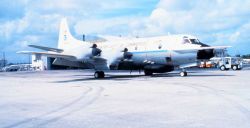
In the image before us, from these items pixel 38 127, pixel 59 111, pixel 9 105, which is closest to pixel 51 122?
pixel 38 127

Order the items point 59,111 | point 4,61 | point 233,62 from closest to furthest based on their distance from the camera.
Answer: point 59,111
point 233,62
point 4,61

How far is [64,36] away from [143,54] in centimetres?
1006

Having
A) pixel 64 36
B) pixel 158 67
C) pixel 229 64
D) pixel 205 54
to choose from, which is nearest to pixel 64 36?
pixel 64 36

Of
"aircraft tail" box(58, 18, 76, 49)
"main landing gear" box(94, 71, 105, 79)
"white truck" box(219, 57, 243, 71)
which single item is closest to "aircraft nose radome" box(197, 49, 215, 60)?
"main landing gear" box(94, 71, 105, 79)

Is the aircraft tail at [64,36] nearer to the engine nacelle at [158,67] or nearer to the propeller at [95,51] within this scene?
the propeller at [95,51]

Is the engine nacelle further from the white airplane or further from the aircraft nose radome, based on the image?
the aircraft nose radome

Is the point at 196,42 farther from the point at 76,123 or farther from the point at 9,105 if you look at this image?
the point at 76,123

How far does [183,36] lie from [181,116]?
19.9m

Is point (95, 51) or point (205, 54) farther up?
point (95, 51)

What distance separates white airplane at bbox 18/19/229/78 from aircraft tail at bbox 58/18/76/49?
3.91m

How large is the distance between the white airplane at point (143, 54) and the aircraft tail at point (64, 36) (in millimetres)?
3913

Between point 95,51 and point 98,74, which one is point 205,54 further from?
point 98,74

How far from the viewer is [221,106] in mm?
9812

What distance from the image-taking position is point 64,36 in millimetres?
34312
